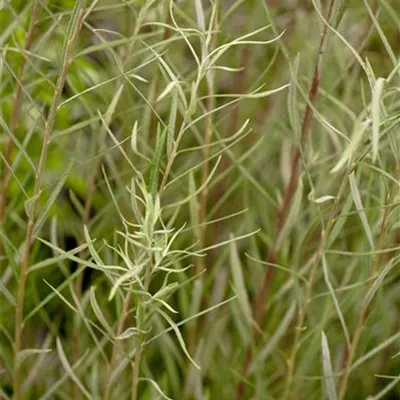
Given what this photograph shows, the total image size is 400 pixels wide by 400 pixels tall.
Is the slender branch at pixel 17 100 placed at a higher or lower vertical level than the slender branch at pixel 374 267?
higher

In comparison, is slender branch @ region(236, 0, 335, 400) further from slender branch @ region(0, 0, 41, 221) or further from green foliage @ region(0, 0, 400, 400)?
slender branch @ region(0, 0, 41, 221)

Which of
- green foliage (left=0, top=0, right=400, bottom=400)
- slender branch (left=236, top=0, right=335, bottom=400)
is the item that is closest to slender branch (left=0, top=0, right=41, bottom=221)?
green foliage (left=0, top=0, right=400, bottom=400)

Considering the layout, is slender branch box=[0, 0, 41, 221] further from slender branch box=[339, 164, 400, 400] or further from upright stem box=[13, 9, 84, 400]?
slender branch box=[339, 164, 400, 400]

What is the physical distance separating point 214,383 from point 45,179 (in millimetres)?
293

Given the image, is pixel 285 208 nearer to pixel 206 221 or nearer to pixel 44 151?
pixel 206 221

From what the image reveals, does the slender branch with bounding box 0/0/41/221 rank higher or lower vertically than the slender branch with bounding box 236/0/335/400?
higher

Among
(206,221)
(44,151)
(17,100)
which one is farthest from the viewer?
(206,221)

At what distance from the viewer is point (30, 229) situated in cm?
54

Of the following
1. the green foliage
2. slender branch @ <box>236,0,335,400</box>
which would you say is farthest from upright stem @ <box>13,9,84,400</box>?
slender branch @ <box>236,0,335,400</box>

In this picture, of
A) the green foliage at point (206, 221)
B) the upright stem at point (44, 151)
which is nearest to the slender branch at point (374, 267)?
the green foliage at point (206, 221)

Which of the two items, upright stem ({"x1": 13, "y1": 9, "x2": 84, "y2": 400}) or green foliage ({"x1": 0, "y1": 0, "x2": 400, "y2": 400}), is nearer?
upright stem ({"x1": 13, "y1": 9, "x2": 84, "y2": 400})

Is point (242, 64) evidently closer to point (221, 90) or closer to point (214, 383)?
point (221, 90)

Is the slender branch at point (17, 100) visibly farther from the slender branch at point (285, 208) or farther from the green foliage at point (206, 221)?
the slender branch at point (285, 208)

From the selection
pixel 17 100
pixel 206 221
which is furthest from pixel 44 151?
pixel 206 221
